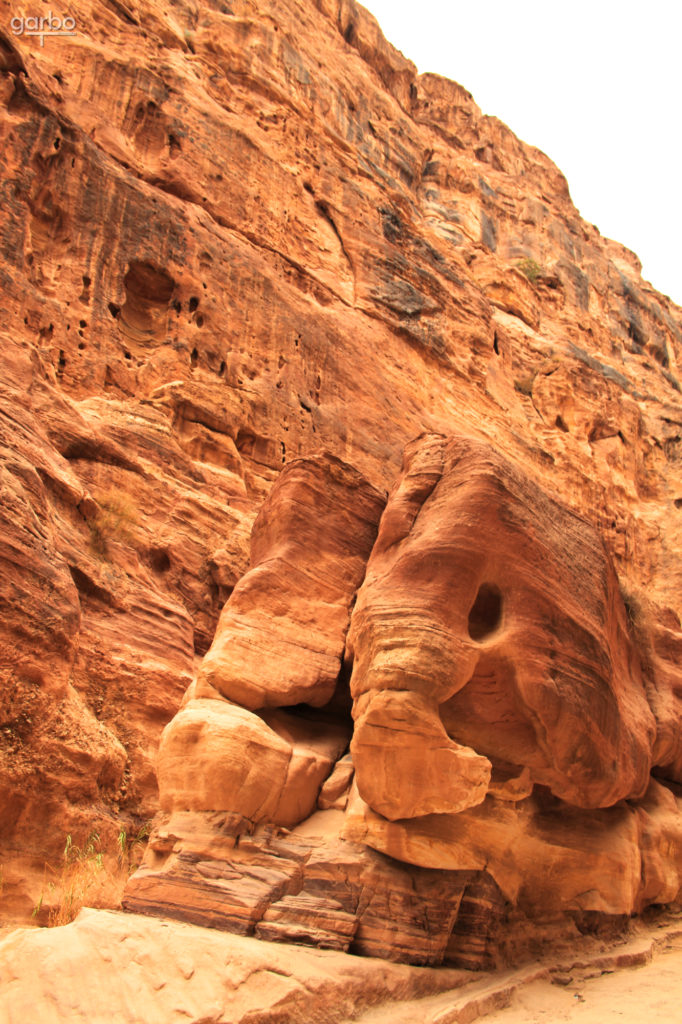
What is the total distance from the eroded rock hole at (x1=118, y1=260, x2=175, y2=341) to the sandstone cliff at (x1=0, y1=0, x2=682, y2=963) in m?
0.09

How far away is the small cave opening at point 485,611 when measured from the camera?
19.2 feet

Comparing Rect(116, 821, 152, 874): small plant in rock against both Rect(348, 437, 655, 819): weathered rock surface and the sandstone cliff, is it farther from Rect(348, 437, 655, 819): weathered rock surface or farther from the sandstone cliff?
Rect(348, 437, 655, 819): weathered rock surface

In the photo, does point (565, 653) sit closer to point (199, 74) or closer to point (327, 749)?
point (327, 749)

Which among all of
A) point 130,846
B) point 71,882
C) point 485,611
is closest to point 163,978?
point 71,882

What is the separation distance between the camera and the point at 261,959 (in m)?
3.91

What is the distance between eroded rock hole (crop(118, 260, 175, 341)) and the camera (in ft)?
46.3

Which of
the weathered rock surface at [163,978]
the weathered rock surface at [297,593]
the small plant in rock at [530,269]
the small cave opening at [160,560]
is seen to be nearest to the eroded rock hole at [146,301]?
the small cave opening at [160,560]

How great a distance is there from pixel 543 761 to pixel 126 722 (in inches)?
160

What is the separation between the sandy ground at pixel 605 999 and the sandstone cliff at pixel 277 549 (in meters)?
0.54

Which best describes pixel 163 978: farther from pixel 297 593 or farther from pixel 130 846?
pixel 130 846

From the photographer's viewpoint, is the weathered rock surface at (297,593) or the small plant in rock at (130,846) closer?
the weathered rock surface at (297,593)

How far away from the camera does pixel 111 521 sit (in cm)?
935

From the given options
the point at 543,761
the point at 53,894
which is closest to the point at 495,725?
the point at 543,761

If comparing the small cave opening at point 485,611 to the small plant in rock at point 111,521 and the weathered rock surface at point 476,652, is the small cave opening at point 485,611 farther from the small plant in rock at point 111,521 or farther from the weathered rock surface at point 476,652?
the small plant in rock at point 111,521
